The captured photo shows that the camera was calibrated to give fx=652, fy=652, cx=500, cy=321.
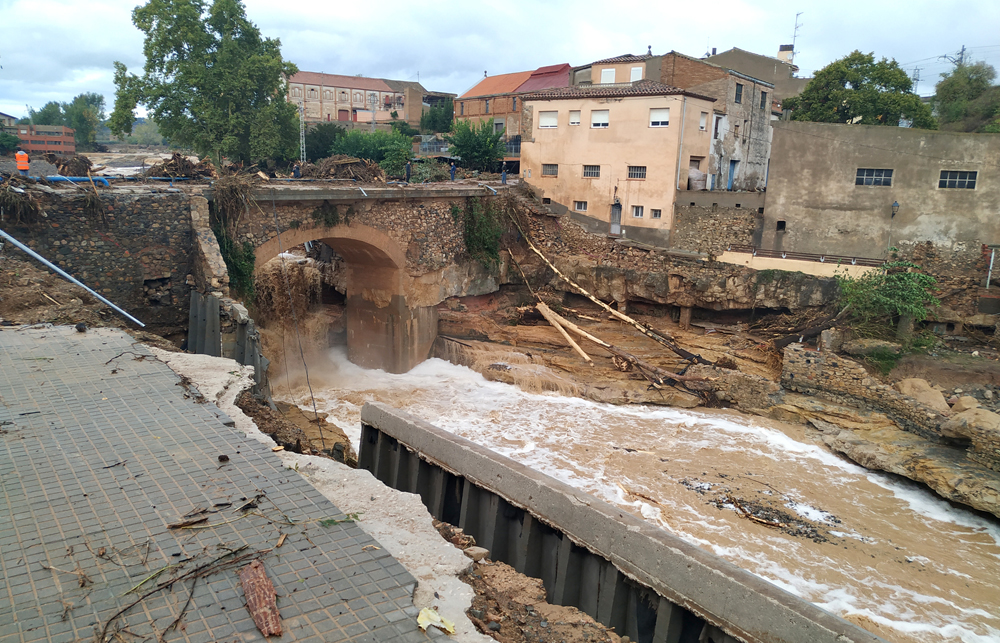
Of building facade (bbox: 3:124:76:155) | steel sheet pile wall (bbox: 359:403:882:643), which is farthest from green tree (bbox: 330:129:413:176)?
steel sheet pile wall (bbox: 359:403:882:643)

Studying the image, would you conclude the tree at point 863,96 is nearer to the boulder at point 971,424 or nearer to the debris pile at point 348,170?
the boulder at point 971,424

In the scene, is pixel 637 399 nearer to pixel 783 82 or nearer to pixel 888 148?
pixel 888 148

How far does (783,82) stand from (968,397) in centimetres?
2422

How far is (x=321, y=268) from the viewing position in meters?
22.0

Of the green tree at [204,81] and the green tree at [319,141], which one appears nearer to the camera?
the green tree at [204,81]

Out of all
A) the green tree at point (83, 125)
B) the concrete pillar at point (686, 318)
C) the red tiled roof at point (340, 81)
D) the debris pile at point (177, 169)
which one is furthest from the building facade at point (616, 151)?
the green tree at point (83, 125)

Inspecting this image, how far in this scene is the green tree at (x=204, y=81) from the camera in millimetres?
24641

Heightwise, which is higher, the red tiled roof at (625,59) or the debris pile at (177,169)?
the red tiled roof at (625,59)

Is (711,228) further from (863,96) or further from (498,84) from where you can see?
(498,84)

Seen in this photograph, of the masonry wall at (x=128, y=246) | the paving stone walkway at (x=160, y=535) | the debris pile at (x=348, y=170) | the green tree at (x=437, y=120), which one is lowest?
the paving stone walkway at (x=160, y=535)

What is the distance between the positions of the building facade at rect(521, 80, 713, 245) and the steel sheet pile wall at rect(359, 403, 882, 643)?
16.5 meters

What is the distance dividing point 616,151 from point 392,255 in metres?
9.33

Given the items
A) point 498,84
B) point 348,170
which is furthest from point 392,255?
point 498,84

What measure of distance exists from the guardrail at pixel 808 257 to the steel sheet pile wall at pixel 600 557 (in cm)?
1517
